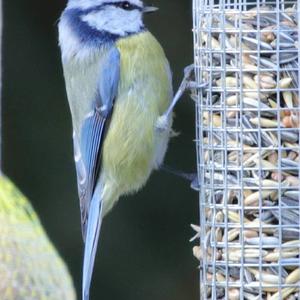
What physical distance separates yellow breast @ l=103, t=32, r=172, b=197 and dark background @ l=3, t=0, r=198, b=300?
1118 mm

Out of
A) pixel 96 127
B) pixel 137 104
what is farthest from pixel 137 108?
pixel 96 127

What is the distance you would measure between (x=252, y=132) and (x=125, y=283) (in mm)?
1796

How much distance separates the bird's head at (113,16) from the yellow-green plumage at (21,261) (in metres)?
0.65

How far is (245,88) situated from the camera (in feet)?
7.22

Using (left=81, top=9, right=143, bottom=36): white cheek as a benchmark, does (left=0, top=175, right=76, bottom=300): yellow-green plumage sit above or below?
below

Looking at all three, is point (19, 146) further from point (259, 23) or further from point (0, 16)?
point (259, 23)

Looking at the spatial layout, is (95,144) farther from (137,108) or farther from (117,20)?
(117,20)

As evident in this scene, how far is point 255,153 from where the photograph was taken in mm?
2180

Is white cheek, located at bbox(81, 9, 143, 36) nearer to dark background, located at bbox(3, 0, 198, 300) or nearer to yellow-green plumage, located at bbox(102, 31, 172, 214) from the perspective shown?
yellow-green plumage, located at bbox(102, 31, 172, 214)

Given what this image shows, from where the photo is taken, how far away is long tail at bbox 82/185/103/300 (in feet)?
8.23

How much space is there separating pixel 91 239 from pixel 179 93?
0.50 metres

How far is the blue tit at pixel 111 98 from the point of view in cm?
255

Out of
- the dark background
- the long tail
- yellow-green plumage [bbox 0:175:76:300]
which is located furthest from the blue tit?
the dark background

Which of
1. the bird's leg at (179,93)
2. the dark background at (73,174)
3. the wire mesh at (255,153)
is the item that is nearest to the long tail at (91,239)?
the bird's leg at (179,93)
